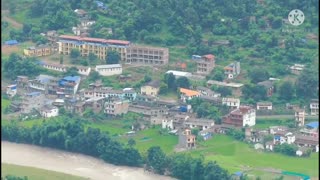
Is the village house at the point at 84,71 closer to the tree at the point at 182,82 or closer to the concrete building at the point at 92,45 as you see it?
the concrete building at the point at 92,45

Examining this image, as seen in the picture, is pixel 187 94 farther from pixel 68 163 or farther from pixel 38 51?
pixel 38 51

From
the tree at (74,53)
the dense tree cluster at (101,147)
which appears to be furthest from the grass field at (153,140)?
the tree at (74,53)

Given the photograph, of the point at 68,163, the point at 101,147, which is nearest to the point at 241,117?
the point at 101,147

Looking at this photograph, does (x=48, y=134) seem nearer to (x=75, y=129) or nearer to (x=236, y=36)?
(x=75, y=129)

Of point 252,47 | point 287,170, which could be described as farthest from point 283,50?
point 287,170

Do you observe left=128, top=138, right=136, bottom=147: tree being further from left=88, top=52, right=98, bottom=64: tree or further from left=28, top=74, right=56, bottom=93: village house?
left=88, top=52, right=98, bottom=64: tree

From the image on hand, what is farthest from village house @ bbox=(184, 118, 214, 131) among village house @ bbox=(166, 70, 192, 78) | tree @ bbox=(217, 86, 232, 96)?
village house @ bbox=(166, 70, 192, 78)
